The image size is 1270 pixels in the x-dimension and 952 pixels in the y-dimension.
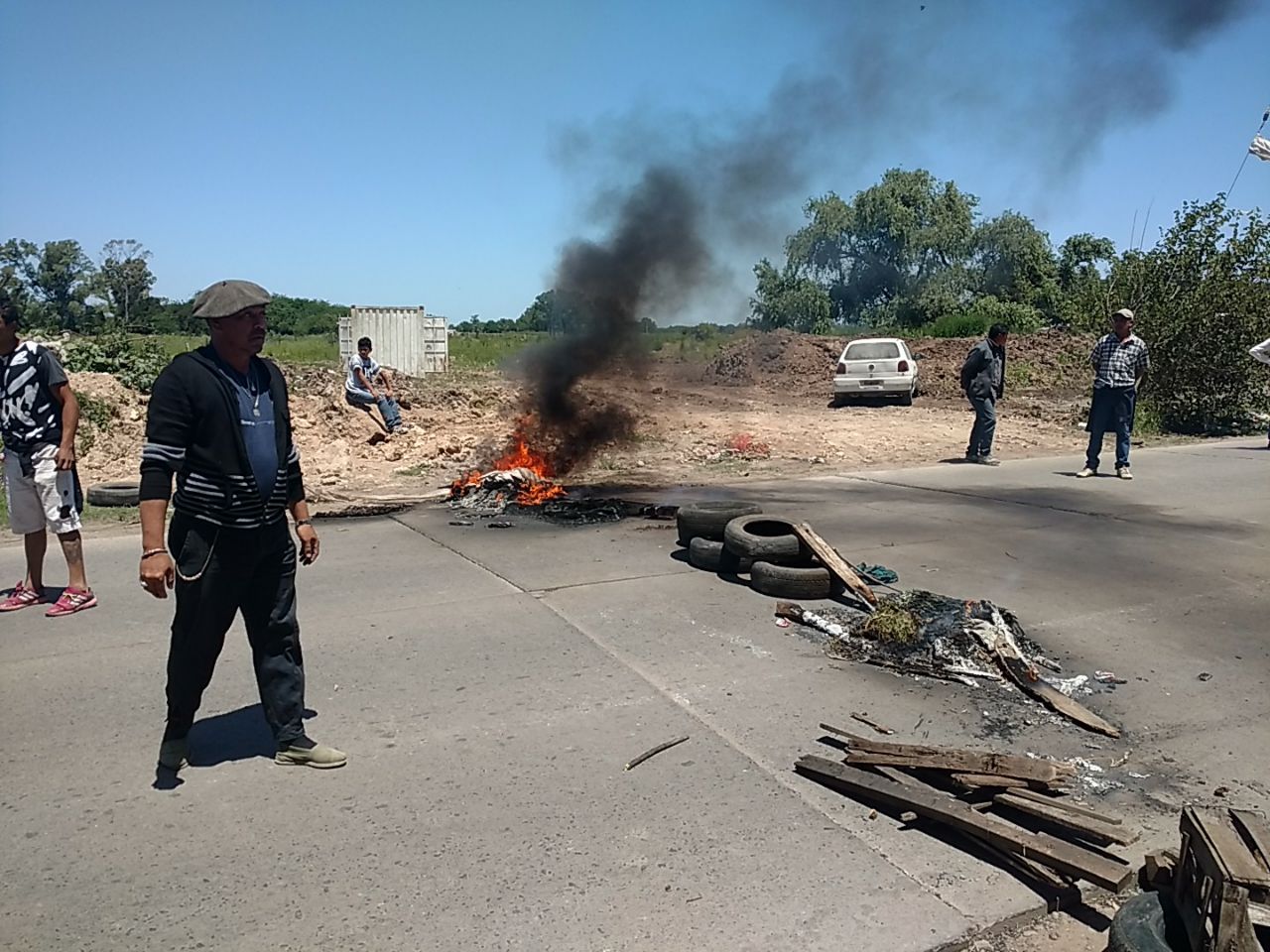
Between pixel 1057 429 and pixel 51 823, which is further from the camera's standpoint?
pixel 1057 429

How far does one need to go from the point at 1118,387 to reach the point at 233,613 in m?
11.2

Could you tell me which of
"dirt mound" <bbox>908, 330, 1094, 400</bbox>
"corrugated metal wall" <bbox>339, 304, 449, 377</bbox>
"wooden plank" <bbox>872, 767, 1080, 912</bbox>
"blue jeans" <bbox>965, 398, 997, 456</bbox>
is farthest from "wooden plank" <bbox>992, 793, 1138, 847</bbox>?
"dirt mound" <bbox>908, 330, 1094, 400</bbox>

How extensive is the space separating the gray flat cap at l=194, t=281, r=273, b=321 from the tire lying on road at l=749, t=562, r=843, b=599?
151 inches

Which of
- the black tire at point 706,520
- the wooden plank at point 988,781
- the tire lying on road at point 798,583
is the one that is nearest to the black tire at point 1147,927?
the wooden plank at point 988,781

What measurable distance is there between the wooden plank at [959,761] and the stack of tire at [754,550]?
243 centimetres

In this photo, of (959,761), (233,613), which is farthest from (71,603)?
(959,761)

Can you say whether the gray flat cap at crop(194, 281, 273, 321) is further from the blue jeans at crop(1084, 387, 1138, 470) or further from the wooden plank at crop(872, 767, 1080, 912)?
the blue jeans at crop(1084, 387, 1138, 470)

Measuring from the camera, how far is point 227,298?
3721mm

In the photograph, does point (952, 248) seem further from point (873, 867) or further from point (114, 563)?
point (873, 867)

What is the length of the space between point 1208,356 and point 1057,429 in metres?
2.85

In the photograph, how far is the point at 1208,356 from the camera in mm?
17422

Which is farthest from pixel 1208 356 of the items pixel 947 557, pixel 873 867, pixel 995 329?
pixel 873 867

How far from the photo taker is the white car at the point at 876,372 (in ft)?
75.7

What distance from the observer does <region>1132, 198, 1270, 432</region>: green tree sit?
55.6 feet
